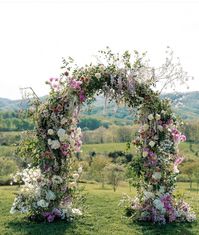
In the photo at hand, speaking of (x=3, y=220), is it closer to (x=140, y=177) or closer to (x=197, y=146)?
(x=140, y=177)

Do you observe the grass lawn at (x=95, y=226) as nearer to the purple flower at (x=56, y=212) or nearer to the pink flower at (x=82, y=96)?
the purple flower at (x=56, y=212)

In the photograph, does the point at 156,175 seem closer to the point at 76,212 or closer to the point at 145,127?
the point at 145,127

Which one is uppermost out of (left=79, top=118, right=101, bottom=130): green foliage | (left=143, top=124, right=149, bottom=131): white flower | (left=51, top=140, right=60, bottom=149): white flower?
(left=143, top=124, right=149, bottom=131): white flower

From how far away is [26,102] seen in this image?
1239 centimetres

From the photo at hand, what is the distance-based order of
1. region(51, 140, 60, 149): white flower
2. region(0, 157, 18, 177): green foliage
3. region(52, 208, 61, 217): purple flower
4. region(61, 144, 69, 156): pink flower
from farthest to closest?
region(0, 157, 18, 177): green foliage, region(61, 144, 69, 156): pink flower, region(52, 208, 61, 217): purple flower, region(51, 140, 60, 149): white flower

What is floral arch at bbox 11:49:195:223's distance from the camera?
12.0m

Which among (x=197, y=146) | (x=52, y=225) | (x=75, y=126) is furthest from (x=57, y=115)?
(x=197, y=146)

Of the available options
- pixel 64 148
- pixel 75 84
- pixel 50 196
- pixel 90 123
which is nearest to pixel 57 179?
pixel 50 196

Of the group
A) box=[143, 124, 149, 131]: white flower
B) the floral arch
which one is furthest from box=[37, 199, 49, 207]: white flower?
box=[143, 124, 149, 131]: white flower

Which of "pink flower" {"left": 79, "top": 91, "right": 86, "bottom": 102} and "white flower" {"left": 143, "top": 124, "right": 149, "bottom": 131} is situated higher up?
"pink flower" {"left": 79, "top": 91, "right": 86, "bottom": 102}

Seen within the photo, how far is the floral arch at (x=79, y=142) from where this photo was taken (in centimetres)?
1205

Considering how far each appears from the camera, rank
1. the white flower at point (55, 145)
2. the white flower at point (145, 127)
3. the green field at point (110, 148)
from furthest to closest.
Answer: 1. the green field at point (110, 148)
2. the white flower at point (145, 127)
3. the white flower at point (55, 145)

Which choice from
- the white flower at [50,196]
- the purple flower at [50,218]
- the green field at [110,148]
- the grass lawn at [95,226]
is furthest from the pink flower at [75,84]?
the green field at [110,148]

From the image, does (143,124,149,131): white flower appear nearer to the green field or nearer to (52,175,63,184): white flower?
(52,175,63,184): white flower
